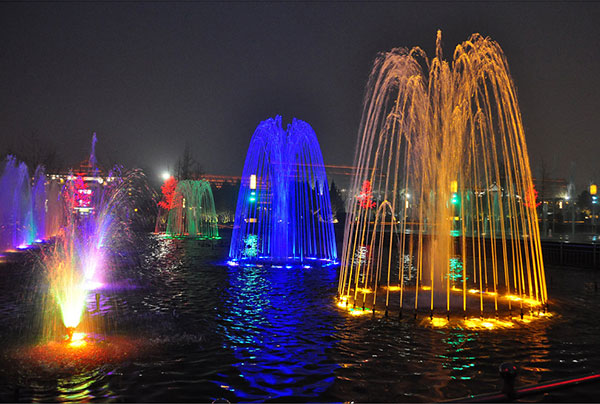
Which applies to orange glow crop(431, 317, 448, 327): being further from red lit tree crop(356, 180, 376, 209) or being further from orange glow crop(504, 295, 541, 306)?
orange glow crop(504, 295, 541, 306)

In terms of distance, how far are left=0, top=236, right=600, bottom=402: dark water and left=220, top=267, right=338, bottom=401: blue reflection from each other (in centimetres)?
3

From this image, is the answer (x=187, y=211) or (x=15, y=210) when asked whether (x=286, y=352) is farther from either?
(x=187, y=211)

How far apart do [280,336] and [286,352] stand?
3.73 feet

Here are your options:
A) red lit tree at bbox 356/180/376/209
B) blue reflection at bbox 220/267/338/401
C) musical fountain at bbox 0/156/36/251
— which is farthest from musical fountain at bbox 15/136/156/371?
musical fountain at bbox 0/156/36/251

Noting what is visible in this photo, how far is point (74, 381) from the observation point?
22.4 ft

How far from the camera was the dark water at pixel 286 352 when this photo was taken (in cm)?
658

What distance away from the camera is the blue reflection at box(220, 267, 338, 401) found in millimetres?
6896

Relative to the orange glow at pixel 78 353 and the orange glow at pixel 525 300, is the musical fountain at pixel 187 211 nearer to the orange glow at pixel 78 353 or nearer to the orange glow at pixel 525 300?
the orange glow at pixel 525 300

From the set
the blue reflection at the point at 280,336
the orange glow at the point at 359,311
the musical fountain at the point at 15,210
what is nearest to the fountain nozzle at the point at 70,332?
the blue reflection at the point at 280,336

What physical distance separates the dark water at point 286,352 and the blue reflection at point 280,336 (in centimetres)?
3

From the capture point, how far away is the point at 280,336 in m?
9.62

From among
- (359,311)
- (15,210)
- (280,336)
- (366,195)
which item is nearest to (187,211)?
(15,210)

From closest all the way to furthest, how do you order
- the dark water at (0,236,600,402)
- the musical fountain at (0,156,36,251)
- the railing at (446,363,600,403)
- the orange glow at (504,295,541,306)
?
the railing at (446,363,600,403) < the dark water at (0,236,600,402) < the orange glow at (504,295,541,306) < the musical fountain at (0,156,36,251)

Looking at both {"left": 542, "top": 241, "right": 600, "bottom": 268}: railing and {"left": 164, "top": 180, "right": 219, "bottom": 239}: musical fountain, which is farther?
{"left": 164, "top": 180, "right": 219, "bottom": 239}: musical fountain
